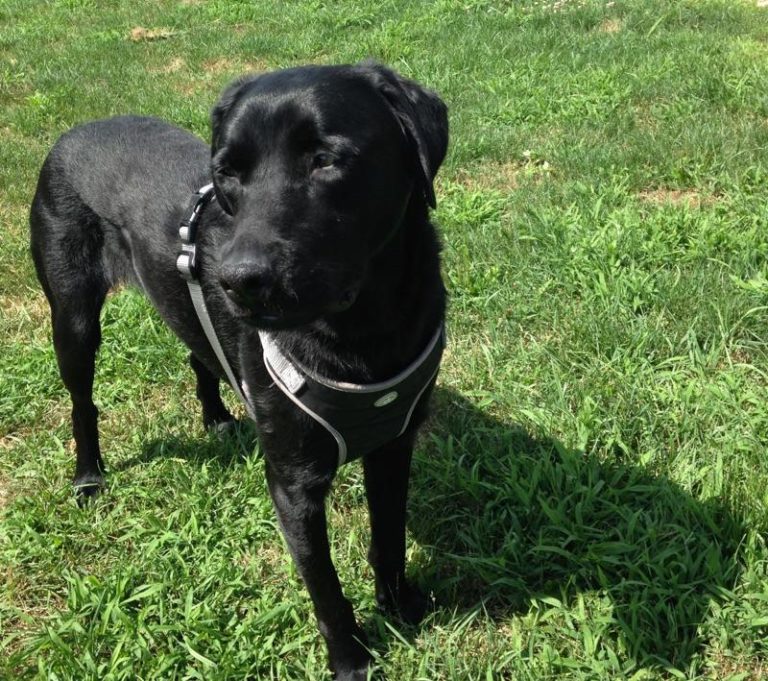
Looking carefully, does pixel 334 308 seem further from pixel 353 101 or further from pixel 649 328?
pixel 649 328

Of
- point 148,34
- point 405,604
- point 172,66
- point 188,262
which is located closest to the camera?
point 188,262

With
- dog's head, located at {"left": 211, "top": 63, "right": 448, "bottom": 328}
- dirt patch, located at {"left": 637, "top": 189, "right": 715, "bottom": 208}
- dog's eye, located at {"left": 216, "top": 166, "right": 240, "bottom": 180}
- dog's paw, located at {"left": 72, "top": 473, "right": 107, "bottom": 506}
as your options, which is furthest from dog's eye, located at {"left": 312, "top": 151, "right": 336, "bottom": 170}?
dirt patch, located at {"left": 637, "top": 189, "right": 715, "bottom": 208}

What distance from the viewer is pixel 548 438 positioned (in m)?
2.83

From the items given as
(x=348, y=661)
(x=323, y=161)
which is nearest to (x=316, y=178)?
(x=323, y=161)

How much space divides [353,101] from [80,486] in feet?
6.23

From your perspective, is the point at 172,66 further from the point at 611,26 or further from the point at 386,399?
the point at 386,399

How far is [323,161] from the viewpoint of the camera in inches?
69.7

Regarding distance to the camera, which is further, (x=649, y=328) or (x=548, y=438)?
(x=649, y=328)

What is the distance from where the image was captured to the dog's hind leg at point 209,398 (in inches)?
127

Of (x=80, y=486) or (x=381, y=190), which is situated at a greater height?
(x=381, y=190)

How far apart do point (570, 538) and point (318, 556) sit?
2.73ft

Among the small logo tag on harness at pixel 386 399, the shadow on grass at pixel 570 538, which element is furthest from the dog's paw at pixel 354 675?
the small logo tag on harness at pixel 386 399

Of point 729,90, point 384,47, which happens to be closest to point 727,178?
point 729,90

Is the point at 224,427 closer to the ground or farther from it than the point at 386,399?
closer to the ground
